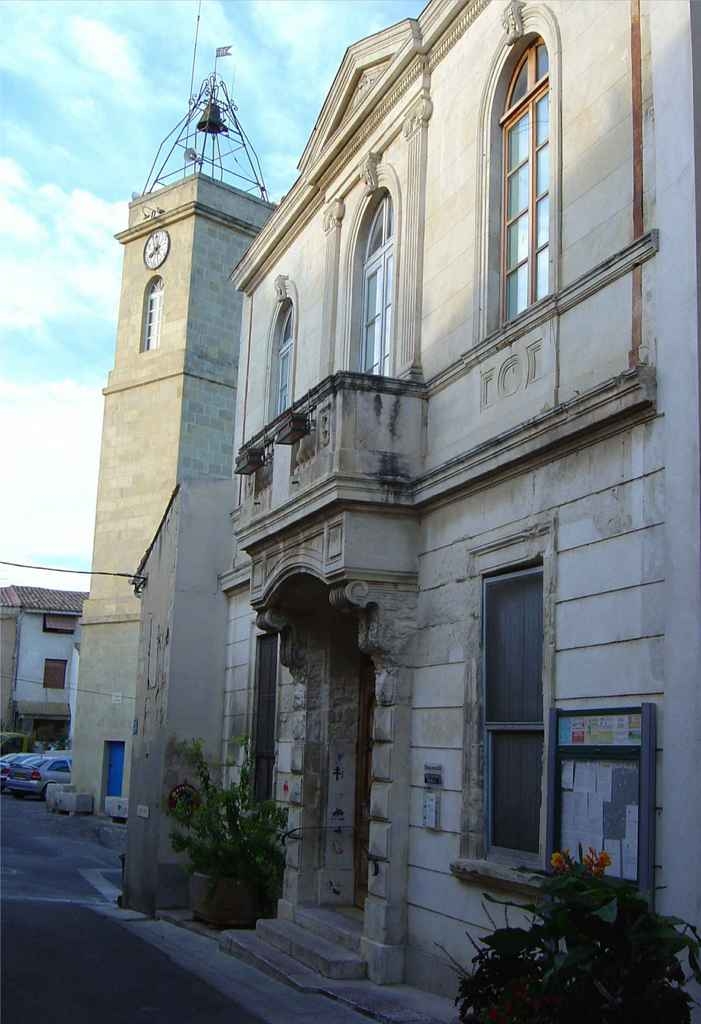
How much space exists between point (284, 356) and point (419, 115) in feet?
16.2

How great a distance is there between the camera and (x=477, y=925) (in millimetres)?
8180

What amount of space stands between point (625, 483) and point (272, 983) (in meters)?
5.32

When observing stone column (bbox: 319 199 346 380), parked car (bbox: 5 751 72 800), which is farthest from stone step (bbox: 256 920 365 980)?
parked car (bbox: 5 751 72 800)

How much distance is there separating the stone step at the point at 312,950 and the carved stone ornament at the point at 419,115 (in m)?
7.23

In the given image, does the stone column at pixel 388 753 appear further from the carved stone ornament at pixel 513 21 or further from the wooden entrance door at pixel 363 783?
the carved stone ornament at pixel 513 21

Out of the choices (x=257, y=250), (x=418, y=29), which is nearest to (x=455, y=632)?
(x=418, y=29)

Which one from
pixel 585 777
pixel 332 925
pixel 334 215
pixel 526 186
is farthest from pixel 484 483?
pixel 334 215

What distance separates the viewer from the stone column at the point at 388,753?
30.7ft

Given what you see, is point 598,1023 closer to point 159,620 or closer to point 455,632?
point 455,632

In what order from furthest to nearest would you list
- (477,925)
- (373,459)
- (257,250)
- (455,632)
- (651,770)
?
(257,250) < (373,459) < (455,632) < (477,925) < (651,770)

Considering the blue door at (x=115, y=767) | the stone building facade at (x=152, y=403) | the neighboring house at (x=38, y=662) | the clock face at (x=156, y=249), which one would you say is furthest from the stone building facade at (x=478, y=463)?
the neighboring house at (x=38, y=662)

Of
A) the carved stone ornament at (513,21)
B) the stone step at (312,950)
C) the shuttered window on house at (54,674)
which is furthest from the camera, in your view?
the shuttered window on house at (54,674)

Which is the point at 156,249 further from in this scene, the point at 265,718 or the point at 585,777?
the point at 585,777

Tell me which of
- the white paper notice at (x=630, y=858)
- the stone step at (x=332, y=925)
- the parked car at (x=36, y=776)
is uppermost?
the white paper notice at (x=630, y=858)
